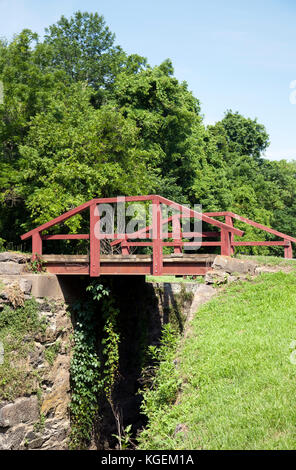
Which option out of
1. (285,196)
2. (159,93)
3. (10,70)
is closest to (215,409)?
(10,70)

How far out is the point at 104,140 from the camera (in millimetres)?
13633

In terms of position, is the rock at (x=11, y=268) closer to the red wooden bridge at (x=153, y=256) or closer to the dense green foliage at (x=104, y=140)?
the red wooden bridge at (x=153, y=256)

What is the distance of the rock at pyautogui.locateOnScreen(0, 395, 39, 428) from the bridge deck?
277cm

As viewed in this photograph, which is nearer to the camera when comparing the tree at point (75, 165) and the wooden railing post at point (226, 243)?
the wooden railing post at point (226, 243)

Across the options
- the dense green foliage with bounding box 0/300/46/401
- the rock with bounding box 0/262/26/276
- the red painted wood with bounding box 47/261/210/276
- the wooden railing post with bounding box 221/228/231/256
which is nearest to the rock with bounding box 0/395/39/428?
the dense green foliage with bounding box 0/300/46/401

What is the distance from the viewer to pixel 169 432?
15.7 feet

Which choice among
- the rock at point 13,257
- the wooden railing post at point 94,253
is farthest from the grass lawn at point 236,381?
the rock at point 13,257

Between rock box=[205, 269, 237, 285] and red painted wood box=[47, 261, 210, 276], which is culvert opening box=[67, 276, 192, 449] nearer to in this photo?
red painted wood box=[47, 261, 210, 276]

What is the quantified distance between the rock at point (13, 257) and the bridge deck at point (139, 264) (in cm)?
86

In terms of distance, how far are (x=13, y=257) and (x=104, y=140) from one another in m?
5.79

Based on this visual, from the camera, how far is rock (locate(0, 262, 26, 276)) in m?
9.07

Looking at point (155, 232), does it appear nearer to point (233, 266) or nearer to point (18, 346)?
point (233, 266)

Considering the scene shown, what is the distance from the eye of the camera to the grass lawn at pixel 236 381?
3.95m

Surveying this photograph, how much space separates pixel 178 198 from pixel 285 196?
51.9 feet
